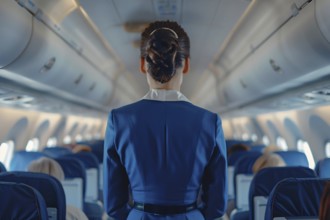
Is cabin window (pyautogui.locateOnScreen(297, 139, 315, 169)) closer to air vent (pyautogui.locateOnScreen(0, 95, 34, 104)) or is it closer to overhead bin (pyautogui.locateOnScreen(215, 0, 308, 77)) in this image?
overhead bin (pyautogui.locateOnScreen(215, 0, 308, 77))

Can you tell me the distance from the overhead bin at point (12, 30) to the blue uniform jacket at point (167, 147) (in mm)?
1667

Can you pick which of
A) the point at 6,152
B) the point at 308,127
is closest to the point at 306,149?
the point at 308,127

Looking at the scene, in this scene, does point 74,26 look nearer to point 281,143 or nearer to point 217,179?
point 217,179

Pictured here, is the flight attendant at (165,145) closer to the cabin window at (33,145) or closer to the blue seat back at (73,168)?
the blue seat back at (73,168)

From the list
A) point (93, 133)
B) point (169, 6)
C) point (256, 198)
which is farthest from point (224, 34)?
point (93, 133)

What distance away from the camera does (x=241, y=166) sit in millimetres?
5328

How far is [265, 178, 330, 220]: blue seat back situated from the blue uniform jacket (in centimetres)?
36

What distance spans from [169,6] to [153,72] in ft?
10.4

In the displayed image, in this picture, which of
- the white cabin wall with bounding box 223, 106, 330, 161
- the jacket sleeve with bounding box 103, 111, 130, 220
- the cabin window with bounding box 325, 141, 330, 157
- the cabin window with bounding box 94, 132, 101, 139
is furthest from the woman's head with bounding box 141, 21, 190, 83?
the cabin window with bounding box 94, 132, 101, 139

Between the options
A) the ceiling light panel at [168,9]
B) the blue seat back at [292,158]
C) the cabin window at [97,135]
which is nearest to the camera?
the ceiling light panel at [168,9]

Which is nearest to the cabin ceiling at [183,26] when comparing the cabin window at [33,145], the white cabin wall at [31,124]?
the white cabin wall at [31,124]

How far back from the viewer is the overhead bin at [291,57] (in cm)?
349

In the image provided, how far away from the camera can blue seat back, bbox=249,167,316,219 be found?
131 inches

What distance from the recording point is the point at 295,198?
243 cm
